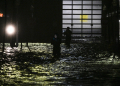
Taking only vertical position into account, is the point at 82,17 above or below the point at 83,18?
above

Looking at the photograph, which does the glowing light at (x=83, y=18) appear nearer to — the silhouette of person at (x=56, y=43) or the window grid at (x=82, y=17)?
the window grid at (x=82, y=17)

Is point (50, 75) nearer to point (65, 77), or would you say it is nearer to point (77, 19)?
point (65, 77)

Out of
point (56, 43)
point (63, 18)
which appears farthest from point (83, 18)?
point (56, 43)

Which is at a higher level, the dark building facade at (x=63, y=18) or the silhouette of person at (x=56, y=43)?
the dark building facade at (x=63, y=18)

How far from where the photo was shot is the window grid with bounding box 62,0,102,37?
6444 centimetres

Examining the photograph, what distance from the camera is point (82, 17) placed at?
6525 cm

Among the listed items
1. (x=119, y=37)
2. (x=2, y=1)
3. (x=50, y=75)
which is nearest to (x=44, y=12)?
(x=2, y=1)

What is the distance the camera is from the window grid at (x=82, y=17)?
64.4 meters

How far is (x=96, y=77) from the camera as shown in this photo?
12.3 meters

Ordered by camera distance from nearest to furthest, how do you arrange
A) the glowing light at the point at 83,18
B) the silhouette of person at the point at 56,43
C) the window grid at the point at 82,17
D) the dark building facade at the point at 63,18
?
the silhouette of person at the point at 56,43, the dark building facade at the point at 63,18, the window grid at the point at 82,17, the glowing light at the point at 83,18

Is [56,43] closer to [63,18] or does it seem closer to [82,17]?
[63,18]

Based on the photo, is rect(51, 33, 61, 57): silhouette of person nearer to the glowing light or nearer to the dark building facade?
the dark building facade

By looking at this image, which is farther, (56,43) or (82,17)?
(82,17)

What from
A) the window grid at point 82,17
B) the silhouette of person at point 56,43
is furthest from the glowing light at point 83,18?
the silhouette of person at point 56,43
